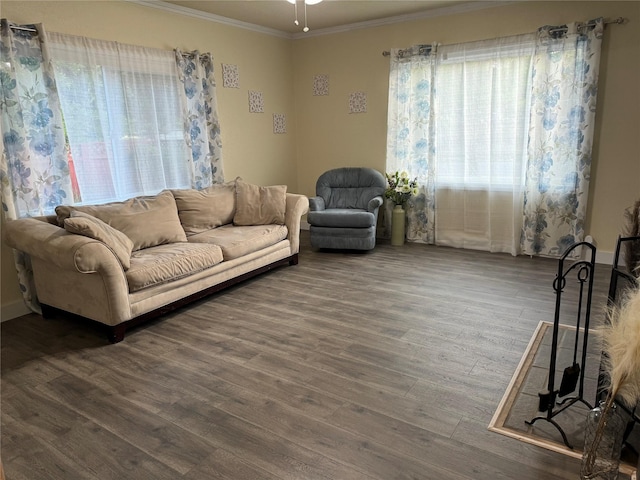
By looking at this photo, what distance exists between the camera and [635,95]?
4.01 meters

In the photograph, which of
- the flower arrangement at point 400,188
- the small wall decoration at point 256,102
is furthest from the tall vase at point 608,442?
the small wall decoration at point 256,102

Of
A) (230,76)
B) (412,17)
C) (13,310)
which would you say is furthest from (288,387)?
(412,17)

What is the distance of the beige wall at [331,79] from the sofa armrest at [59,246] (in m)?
0.45

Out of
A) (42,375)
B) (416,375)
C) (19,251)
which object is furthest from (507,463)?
(19,251)

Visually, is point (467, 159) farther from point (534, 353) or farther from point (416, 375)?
point (416, 375)

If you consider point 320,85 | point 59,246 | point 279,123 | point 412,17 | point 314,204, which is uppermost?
point 412,17

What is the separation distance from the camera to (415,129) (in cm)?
513

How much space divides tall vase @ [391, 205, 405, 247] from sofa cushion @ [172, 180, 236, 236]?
1979 millimetres

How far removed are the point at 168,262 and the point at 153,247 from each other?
0.47 metres

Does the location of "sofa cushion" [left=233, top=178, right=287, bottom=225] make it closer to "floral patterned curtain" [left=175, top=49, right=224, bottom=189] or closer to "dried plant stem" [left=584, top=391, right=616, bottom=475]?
"floral patterned curtain" [left=175, top=49, right=224, bottom=189]

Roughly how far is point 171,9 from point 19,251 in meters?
2.74

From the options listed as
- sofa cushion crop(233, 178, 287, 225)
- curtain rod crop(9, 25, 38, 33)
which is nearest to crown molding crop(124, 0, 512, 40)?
curtain rod crop(9, 25, 38, 33)

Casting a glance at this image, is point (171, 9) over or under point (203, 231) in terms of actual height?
over

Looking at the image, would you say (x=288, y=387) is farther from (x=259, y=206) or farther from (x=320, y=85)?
(x=320, y=85)
